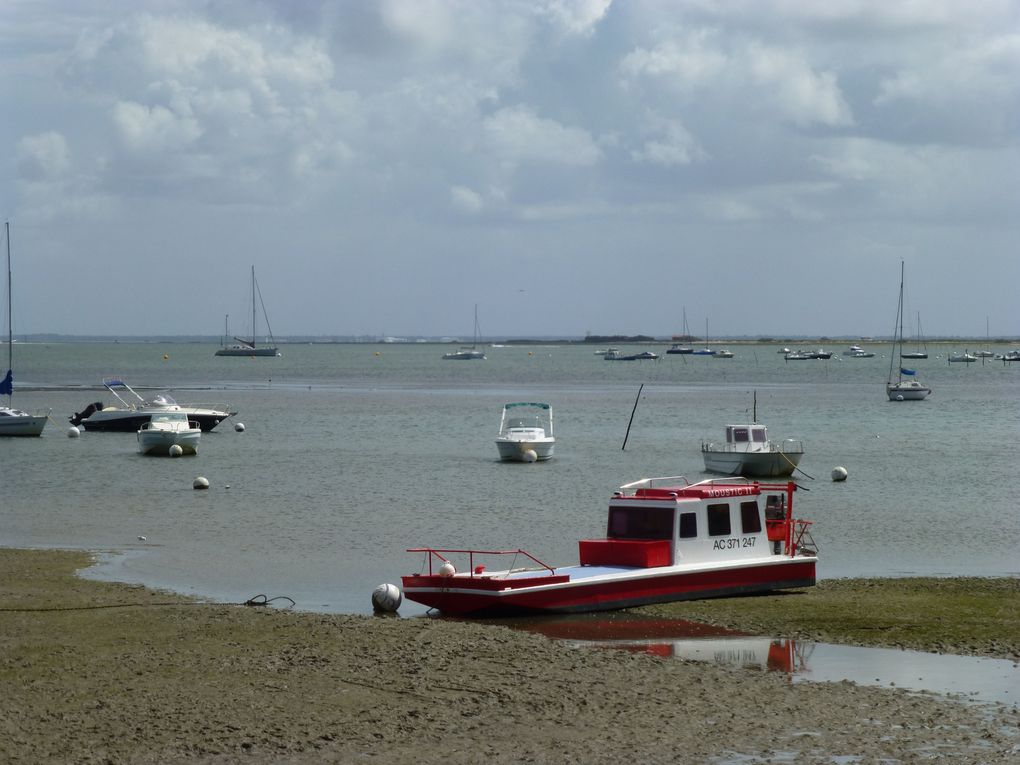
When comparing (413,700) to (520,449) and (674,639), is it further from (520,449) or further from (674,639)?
(520,449)

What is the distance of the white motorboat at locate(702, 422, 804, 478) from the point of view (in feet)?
181

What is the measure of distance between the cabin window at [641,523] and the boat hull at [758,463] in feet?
91.4

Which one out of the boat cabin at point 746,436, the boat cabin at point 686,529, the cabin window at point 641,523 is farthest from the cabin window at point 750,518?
the boat cabin at point 746,436

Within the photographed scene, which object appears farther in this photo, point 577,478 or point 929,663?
point 577,478

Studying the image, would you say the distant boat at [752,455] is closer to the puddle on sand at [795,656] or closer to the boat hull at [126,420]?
the puddle on sand at [795,656]

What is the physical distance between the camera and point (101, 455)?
213 feet

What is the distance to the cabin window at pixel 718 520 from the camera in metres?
28.5

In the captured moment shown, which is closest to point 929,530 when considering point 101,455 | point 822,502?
point 822,502

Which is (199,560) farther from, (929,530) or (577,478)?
(577,478)

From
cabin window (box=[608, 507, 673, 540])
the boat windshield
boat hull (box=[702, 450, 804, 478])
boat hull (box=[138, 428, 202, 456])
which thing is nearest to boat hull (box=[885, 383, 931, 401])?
boat hull (box=[702, 450, 804, 478])

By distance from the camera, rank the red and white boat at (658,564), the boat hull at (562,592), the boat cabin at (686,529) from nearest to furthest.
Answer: the boat hull at (562,592), the red and white boat at (658,564), the boat cabin at (686,529)

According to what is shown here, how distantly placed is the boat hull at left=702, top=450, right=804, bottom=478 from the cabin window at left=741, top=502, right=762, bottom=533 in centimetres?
2619

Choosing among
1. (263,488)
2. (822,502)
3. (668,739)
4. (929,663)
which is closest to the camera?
(668,739)

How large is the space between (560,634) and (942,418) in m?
76.5
